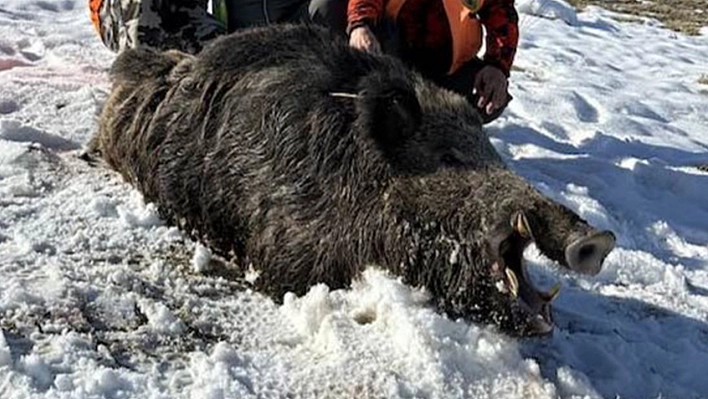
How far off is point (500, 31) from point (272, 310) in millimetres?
2124

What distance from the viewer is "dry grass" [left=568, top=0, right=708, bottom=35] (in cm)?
1096

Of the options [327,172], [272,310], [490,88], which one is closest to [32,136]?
[327,172]

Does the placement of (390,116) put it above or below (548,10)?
above

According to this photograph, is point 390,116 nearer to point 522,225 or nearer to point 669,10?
point 522,225

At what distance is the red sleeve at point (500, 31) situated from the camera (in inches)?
181

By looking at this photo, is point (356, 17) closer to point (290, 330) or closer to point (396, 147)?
point (396, 147)

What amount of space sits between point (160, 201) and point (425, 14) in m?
1.70

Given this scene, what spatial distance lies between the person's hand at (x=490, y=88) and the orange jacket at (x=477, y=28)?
0.22 feet

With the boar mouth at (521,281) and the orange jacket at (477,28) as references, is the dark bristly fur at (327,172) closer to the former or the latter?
the boar mouth at (521,281)

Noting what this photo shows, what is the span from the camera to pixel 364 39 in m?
4.12

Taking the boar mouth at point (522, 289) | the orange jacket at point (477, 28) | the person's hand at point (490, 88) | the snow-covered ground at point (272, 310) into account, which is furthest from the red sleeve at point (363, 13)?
the boar mouth at point (522, 289)

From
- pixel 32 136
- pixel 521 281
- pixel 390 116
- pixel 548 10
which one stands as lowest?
pixel 548 10

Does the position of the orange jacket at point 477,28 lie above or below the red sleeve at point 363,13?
below

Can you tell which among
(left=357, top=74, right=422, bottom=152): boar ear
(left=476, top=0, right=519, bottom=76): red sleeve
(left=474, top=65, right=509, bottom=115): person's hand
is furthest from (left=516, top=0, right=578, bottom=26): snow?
(left=357, top=74, right=422, bottom=152): boar ear
